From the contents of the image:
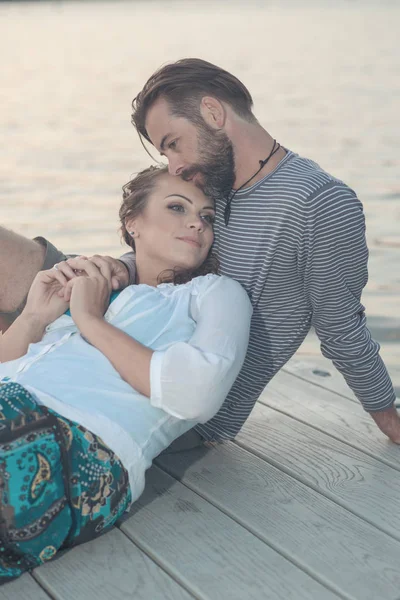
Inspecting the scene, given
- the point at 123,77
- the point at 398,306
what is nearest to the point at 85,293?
the point at 398,306

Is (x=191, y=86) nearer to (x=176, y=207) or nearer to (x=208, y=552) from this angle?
(x=176, y=207)

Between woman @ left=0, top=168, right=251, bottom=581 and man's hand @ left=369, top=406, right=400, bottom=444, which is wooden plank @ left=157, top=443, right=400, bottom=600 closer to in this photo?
woman @ left=0, top=168, right=251, bottom=581

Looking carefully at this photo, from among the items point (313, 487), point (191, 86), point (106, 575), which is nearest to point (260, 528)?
point (313, 487)

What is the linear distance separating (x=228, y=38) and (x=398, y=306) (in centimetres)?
2337

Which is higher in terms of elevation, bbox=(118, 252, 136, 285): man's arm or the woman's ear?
the woman's ear

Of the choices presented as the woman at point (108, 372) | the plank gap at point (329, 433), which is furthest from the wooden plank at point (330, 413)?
the woman at point (108, 372)

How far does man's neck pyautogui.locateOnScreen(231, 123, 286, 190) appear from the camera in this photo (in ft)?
9.70

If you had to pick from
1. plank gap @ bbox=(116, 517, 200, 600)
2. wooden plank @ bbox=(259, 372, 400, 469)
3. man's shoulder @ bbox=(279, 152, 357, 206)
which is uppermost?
man's shoulder @ bbox=(279, 152, 357, 206)

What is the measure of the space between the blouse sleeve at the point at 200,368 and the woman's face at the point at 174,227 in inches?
15.8

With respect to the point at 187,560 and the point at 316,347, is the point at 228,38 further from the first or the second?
the point at 187,560

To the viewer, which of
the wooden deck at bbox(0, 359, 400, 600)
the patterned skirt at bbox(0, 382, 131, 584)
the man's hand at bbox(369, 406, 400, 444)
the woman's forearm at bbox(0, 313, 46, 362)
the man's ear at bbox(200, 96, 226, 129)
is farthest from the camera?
the man's hand at bbox(369, 406, 400, 444)

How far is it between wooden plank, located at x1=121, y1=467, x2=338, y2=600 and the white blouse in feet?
0.53

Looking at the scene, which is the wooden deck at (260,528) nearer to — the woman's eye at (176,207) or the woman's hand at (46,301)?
the woman's hand at (46,301)

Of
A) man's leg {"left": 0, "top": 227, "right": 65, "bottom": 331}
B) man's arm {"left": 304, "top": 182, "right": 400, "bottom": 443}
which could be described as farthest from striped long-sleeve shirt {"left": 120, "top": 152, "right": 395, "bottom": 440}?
man's leg {"left": 0, "top": 227, "right": 65, "bottom": 331}
